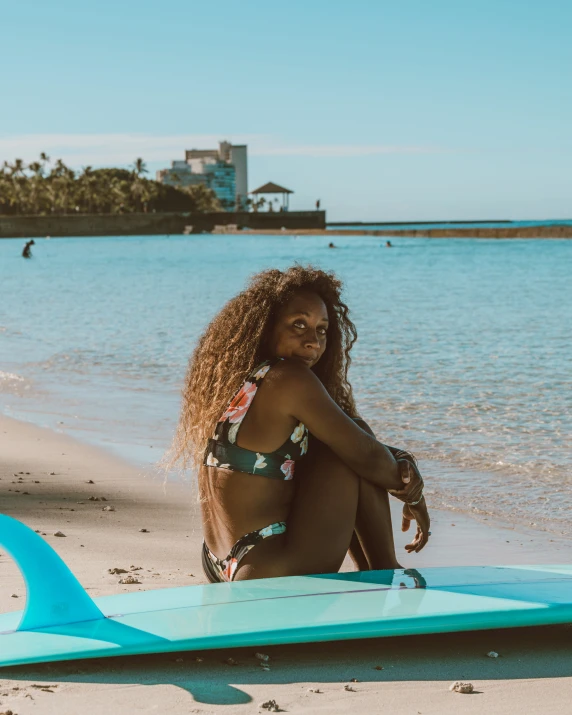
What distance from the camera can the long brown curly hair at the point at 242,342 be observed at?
3.27 meters

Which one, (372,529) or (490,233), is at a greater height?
(490,233)

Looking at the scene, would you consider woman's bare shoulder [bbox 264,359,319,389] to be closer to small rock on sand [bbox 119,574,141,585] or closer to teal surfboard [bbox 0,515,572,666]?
teal surfboard [bbox 0,515,572,666]

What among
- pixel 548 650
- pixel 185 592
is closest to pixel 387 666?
pixel 548 650

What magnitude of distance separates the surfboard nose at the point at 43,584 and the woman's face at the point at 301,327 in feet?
3.24

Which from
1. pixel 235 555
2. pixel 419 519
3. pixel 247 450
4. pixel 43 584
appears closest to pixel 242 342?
pixel 247 450

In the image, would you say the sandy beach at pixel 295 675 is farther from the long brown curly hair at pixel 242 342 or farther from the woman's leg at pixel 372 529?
the long brown curly hair at pixel 242 342

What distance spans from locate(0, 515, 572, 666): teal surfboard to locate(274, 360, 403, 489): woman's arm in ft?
1.32

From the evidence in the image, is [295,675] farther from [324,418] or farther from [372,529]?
[324,418]

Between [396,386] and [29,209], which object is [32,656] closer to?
[396,386]

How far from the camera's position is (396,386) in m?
10.1

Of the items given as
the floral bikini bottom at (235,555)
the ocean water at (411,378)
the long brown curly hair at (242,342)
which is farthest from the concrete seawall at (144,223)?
the floral bikini bottom at (235,555)

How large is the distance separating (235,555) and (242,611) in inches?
11.1

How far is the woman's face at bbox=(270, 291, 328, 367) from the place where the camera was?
327 cm

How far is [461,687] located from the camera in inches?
108
